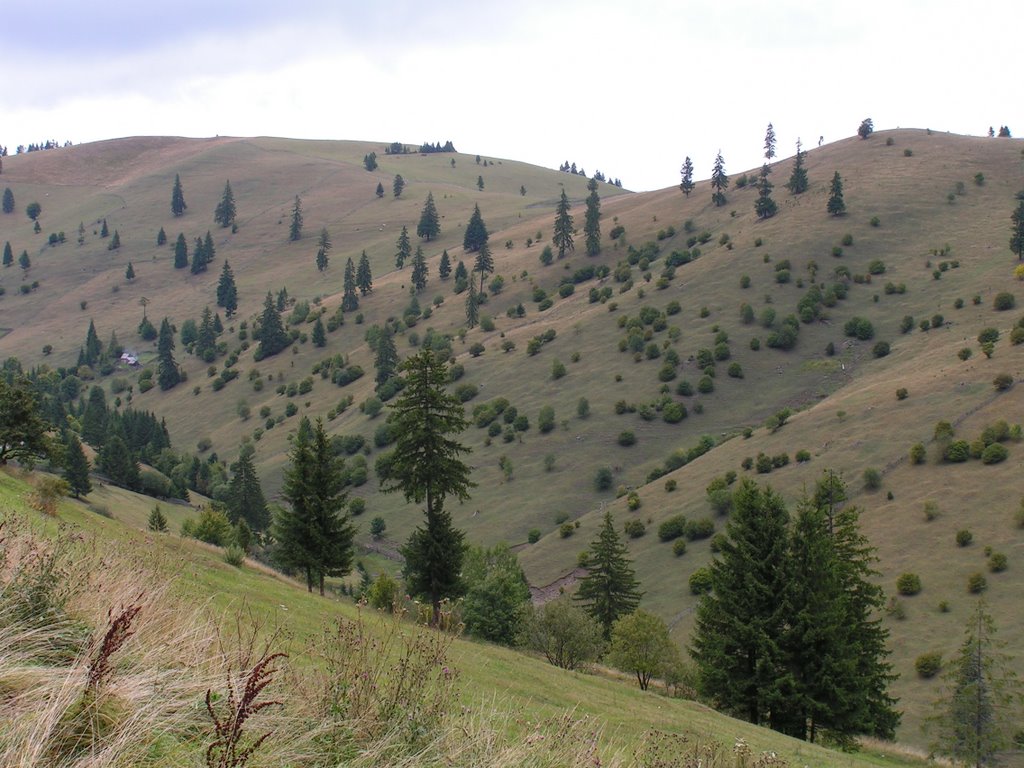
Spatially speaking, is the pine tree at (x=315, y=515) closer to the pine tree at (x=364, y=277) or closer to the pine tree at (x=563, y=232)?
the pine tree at (x=563, y=232)

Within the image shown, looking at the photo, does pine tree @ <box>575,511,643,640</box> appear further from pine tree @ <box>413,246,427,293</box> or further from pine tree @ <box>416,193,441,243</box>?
pine tree @ <box>416,193,441,243</box>

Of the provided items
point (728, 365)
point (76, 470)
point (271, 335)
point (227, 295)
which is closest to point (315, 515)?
point (76, 470)

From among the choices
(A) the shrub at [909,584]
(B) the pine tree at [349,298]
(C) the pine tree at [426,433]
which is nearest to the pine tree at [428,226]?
(B) the pine tree at [349,298]

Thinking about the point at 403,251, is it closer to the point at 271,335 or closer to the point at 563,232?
the point at 271,335

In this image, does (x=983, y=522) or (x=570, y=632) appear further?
(x=983, y=522)

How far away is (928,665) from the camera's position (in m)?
42.3

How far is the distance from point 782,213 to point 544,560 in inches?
3389

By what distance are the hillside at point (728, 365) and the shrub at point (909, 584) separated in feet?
1.63

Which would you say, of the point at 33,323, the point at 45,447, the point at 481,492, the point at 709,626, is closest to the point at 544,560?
the point at 481,492

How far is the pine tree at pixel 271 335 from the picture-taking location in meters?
145

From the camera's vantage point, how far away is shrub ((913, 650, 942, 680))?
42.2 metres

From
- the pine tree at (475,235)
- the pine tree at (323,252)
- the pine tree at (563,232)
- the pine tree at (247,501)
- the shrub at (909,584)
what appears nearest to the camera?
the shrub at (909,584)

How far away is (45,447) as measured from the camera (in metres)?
35.9

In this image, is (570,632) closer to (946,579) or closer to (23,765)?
(946,579)
